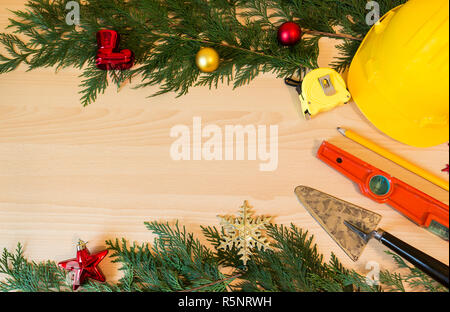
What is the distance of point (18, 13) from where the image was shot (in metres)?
0.62

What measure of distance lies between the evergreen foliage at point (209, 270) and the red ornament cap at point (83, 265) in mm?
16

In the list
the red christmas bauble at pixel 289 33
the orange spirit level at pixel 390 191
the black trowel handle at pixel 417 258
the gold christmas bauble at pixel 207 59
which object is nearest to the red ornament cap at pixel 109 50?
the gold christmas bauble at pixel 207 59

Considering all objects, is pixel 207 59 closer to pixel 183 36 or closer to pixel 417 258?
pixel 183 36

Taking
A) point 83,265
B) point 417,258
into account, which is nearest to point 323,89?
point 417,258

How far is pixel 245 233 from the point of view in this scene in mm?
581

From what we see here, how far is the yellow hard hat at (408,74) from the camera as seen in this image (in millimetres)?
453

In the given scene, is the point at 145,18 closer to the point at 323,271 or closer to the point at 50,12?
the point at 50,12

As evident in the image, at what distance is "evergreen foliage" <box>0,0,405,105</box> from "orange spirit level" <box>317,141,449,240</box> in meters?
0.19

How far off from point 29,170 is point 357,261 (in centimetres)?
68

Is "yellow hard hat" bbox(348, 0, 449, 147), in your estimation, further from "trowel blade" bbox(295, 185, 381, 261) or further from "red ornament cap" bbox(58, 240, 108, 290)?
"red ornament cap" bbox(58, 240, 108, 290)

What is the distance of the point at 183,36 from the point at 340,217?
1.60 ft

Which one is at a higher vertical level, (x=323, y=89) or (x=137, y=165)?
(x=323, y=89)

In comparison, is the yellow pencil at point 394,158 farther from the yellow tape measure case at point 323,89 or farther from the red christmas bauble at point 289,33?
the red christmas bauble at point 289,33

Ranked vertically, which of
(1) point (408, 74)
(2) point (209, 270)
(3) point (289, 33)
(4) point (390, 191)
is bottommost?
(2) point (209, 270)
